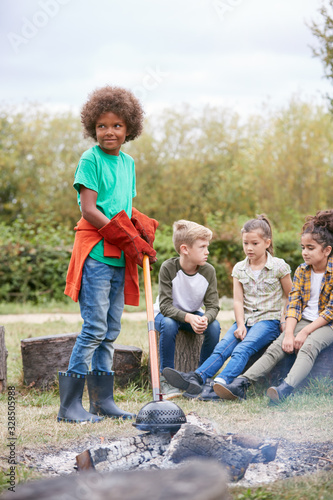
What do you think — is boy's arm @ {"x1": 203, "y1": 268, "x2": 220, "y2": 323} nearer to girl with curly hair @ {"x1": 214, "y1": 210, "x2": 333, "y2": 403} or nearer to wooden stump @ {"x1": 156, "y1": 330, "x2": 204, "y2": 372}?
wooden stump @ {"x1": 156, "y1": 330, "x2": 204, "y2": 372}

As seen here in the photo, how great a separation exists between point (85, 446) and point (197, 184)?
50.1 feet

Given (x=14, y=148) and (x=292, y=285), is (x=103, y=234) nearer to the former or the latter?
(x=292, y=285)

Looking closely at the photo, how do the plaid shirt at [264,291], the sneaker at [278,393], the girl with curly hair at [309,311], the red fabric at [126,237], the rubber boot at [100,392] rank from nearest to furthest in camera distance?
the red fabric at [126,237]
the rubber boot at [100,392]
the sneaker at [278,393]
the girl with curly hair at [309,311]
the plaid shirt at [264,291]

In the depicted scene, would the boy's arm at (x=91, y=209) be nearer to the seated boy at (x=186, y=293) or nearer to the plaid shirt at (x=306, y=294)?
the seated boy at (x=186, y=293)

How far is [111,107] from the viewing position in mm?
3143

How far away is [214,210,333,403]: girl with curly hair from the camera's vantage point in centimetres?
361

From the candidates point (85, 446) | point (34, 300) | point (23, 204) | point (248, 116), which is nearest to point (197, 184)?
point (248, 116)

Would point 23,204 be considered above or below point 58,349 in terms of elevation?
above

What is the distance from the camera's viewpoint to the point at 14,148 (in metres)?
16.6

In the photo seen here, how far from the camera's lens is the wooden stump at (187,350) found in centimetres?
403

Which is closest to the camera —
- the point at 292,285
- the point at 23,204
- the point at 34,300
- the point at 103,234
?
the point at 103,234

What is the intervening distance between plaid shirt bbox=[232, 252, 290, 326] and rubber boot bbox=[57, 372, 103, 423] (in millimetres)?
1357

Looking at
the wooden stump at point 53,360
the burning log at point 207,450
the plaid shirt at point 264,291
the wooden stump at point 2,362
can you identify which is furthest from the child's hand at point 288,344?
the wooden stump at point 2,362

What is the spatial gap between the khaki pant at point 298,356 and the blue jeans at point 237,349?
0.27 ft
